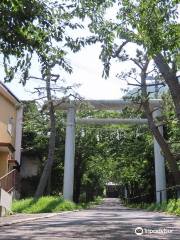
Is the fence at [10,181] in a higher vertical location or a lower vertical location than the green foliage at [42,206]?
higher

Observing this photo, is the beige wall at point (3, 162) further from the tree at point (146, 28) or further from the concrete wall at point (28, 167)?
the tree at point (146, 28)

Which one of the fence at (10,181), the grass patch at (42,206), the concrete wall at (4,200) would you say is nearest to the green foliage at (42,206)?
the grass patch at (42,206)

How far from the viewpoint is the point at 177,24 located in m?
6.39

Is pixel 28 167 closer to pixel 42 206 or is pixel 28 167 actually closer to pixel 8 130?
pixel 8 130

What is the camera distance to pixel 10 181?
17.1m

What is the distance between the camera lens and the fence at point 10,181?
15.3 meters

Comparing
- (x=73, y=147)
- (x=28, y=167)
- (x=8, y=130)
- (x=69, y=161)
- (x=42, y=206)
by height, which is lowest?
(x=42, y=206)

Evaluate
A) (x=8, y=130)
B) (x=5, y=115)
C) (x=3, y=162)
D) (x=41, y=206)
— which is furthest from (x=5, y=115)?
(x=41, y=206)

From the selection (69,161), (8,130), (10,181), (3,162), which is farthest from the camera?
(8,130)

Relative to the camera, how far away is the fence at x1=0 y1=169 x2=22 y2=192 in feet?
50.3

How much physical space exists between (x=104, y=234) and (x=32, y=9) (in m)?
3.93

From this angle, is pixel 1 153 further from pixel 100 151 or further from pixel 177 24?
pixel 177 24

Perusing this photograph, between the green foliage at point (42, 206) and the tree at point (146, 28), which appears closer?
the tree at point (146, 28)

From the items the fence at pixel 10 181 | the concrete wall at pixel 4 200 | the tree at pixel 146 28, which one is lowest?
the concrete wall at pixel 4 200
